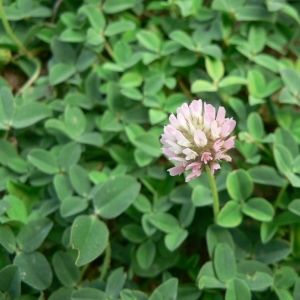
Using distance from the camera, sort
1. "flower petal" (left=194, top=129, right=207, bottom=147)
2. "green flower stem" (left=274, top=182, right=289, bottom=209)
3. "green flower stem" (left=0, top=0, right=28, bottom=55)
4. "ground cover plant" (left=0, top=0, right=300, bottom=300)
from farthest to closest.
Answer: "green flower stem" (left=0, top=0, right=28, bottom=55) → "green flower stem" (left=274, top=182, right=289, bottom=209) → "ground cover plant" (left=0, top=0, right=300, bottom=300) → "flower petal" (left=194, top=129, right=207, bottom=147)

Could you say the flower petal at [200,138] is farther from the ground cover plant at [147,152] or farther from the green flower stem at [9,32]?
the green flower stem at [9,32]

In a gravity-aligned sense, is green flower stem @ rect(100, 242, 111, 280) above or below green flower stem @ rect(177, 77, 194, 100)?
below

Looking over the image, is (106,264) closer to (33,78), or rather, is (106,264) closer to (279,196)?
(279,196)

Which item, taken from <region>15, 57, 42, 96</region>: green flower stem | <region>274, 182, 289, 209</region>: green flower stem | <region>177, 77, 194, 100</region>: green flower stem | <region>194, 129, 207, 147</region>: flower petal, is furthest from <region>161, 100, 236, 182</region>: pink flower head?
<region>15, 57, 42, 96</region>: green flower stem

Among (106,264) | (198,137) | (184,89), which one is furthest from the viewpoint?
(184,89)

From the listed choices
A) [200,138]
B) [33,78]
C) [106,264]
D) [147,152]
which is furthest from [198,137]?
[33,78]

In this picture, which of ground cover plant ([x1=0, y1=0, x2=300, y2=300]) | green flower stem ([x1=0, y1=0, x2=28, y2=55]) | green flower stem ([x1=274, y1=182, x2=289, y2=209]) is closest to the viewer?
ground cover plant ([x1=0, y1=0, x2=300, y2=300])

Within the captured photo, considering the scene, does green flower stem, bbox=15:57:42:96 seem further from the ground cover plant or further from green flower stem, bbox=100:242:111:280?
green flower stem, bbox=100:242:111:280

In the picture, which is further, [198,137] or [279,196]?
[279,196]
